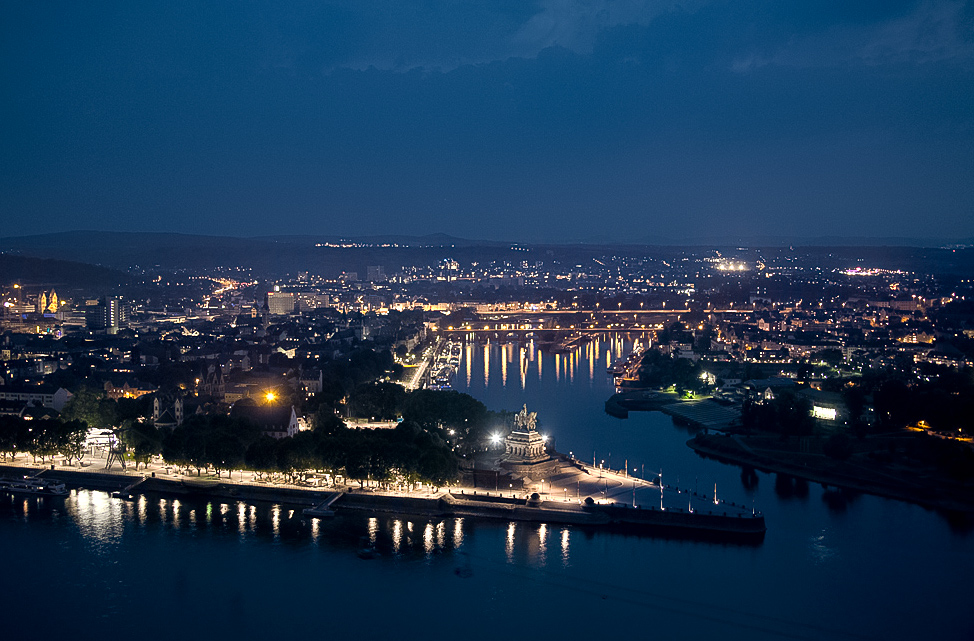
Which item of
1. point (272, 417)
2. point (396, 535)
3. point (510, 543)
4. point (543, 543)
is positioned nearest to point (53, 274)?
point (272, 417)

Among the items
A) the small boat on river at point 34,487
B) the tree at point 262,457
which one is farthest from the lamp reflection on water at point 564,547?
the small boat on river at point 34,487

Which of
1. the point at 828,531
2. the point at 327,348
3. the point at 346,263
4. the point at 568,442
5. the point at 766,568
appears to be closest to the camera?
the point at 766,568

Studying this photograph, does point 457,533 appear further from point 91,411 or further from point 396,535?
point 91,411

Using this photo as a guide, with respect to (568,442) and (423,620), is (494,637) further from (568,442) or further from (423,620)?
(568,442)

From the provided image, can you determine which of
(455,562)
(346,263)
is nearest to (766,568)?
(455,562)

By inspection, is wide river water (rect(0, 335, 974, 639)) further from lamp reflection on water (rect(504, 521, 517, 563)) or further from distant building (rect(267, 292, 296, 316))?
distant building (rect(267, 292, 296, 316))

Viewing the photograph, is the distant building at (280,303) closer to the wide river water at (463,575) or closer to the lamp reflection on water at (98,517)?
the lamp reflection on water at (98,517)
